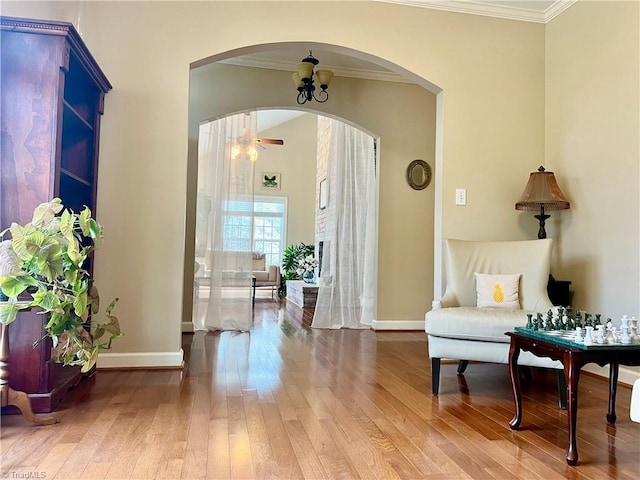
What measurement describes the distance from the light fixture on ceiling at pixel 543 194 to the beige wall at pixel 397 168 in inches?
64.3

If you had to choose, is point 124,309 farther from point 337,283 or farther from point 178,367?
point 337,283

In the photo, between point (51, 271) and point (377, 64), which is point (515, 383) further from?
point (377, 64)

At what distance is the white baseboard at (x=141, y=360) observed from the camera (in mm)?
2932

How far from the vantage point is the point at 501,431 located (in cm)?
201

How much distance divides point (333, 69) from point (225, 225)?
1.96 metres

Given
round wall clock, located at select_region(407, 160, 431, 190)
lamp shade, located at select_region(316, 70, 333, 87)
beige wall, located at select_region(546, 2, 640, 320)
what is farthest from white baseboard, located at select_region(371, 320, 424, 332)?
lamp shade, located at select_region(316, 70, 333, 87)

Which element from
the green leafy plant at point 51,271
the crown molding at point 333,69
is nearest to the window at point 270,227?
the crown molding at point 333,69

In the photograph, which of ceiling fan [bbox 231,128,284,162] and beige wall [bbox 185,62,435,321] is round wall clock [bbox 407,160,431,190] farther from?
ceiling fan [bbox 231,128,284,162]

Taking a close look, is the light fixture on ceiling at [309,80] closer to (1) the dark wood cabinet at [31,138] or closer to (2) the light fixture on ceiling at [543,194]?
(2) the light fixture on ceiling at [543,194]

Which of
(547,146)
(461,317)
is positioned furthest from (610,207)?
(461,317)

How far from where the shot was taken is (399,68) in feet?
11.4

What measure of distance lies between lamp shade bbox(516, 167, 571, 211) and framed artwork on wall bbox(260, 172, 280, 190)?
26.7 feet

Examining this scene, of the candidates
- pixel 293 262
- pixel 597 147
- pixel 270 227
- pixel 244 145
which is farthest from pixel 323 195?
pixel 597 147

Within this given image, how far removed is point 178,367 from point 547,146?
321cm
